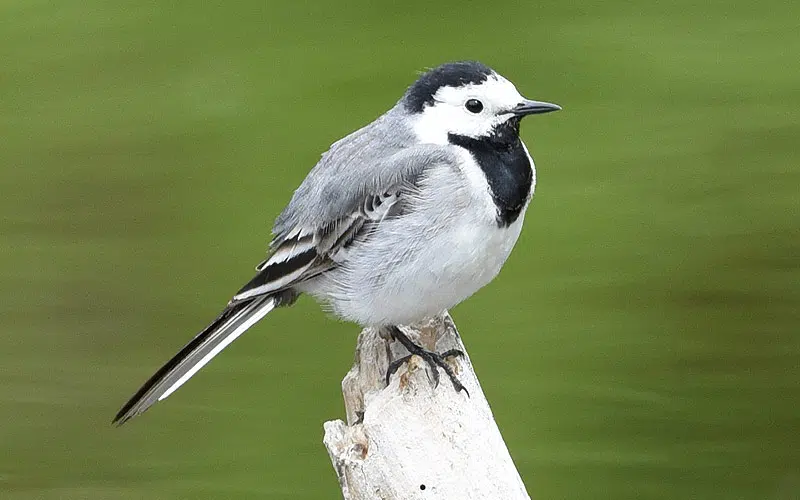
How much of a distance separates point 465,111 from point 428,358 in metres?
0.61

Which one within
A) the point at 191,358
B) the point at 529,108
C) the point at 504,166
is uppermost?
the point at 529,108

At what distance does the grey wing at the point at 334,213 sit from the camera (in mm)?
3014

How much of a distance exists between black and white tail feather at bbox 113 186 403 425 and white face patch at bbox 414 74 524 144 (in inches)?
6.4

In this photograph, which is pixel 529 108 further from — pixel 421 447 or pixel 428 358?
pixel 421 447

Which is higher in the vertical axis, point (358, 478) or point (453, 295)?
point (453, 295)

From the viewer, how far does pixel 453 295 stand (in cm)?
299

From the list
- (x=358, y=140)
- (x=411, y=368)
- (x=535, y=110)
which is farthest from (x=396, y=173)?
(x=411, y=368)

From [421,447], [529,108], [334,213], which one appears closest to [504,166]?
[529,108]

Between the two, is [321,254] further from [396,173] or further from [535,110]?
[535,110]

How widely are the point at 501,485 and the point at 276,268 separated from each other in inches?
38.9

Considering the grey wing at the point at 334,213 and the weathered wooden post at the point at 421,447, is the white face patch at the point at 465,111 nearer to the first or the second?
the grey wing at the point at 334,213

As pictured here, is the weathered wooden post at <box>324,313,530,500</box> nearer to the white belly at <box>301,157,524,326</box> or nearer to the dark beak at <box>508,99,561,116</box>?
the white belly at <box>301,157,524,326</box>

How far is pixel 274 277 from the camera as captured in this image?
3104 millimetres

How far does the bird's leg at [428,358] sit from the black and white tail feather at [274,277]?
23cm
